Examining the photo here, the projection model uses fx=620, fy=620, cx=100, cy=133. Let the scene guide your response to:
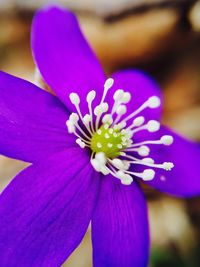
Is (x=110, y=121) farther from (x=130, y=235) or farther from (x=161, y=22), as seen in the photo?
(x=161, y=22)

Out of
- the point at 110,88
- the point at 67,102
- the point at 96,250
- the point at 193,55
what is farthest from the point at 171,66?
the point at 96,250

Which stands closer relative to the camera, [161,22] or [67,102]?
[67,102]

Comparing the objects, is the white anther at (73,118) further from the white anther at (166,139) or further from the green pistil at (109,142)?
the white anther at (166,139)

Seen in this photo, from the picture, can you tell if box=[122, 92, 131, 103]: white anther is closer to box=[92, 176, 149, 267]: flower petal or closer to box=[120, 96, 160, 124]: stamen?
box=[120, 96, 160, 124]: stamen

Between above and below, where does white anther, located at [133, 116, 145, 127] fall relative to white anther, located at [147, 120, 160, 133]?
above

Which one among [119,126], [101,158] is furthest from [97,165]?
[119,126]

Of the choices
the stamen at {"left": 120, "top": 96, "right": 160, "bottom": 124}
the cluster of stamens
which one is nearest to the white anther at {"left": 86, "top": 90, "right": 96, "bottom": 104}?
the cluster of stamens

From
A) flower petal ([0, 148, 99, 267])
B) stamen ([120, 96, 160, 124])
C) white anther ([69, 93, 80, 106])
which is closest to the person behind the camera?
flower petal ([0, 148, 99, 267])
